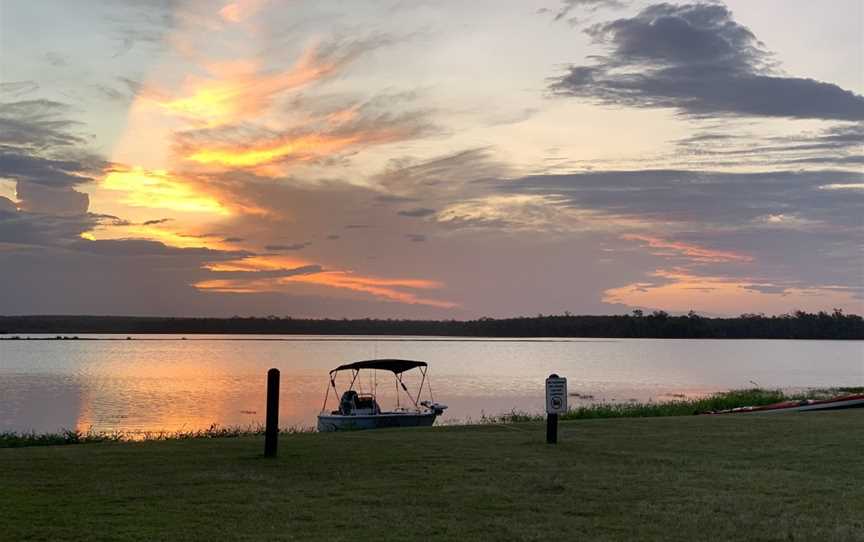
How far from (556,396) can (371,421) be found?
14818 millimetres

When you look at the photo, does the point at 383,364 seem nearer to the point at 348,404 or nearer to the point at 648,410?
the point at 348,404

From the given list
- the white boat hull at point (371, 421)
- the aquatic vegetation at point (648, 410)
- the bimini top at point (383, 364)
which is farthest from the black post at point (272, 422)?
the bimini top at point (383, 364)

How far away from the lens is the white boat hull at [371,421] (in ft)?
98.9

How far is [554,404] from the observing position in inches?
640

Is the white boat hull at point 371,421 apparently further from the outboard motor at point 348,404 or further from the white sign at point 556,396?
the white sign at point 556,396

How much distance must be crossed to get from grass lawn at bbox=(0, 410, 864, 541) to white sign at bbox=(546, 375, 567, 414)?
0.68 meters

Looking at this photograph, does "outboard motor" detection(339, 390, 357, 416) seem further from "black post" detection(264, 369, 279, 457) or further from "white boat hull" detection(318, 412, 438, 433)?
"black post" detection(264, 369, 279, 457)

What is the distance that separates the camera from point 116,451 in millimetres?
14672

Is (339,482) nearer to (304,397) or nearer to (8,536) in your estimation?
(8,536)

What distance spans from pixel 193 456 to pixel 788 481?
354 inches

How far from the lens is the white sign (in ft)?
53.2

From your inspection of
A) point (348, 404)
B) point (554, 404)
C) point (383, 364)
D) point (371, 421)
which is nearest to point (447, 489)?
point (554, 404)

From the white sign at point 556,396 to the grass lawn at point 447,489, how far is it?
0.68 metres

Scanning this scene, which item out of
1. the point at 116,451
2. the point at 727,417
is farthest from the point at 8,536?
the point at 727,417
